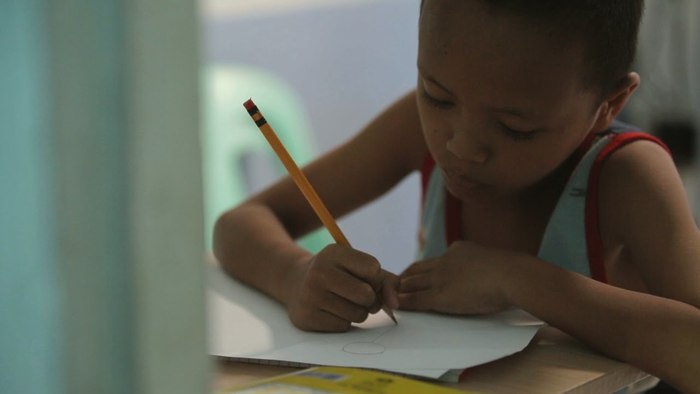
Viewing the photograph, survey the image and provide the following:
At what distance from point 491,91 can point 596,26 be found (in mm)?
Answer: 110

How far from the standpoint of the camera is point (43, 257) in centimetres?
36

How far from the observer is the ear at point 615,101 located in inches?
35.4

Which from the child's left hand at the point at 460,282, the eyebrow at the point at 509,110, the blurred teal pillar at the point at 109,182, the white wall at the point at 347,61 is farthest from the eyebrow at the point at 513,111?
the white wall at the point at 347,61

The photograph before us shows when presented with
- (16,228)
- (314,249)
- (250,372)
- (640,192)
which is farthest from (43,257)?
(314,249)

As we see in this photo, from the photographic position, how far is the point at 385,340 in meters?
0.72

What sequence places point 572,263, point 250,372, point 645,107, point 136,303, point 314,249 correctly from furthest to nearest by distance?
point 645,107 → point 314,249 → point 572,263 → point 250,372 → point 136,303

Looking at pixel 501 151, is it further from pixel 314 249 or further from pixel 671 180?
pixel 314 249

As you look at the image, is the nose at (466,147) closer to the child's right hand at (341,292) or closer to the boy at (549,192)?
the boy at (549,192)

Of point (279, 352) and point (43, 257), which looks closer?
point (43, 257)

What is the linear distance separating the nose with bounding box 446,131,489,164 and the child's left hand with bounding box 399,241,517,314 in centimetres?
7

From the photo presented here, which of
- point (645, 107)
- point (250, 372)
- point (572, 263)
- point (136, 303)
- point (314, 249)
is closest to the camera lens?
point (136, 303)

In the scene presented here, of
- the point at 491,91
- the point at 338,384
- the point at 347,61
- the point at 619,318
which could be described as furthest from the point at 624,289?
the point at 347,61

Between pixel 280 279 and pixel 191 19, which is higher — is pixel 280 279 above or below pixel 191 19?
below

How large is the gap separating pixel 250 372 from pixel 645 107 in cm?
219
